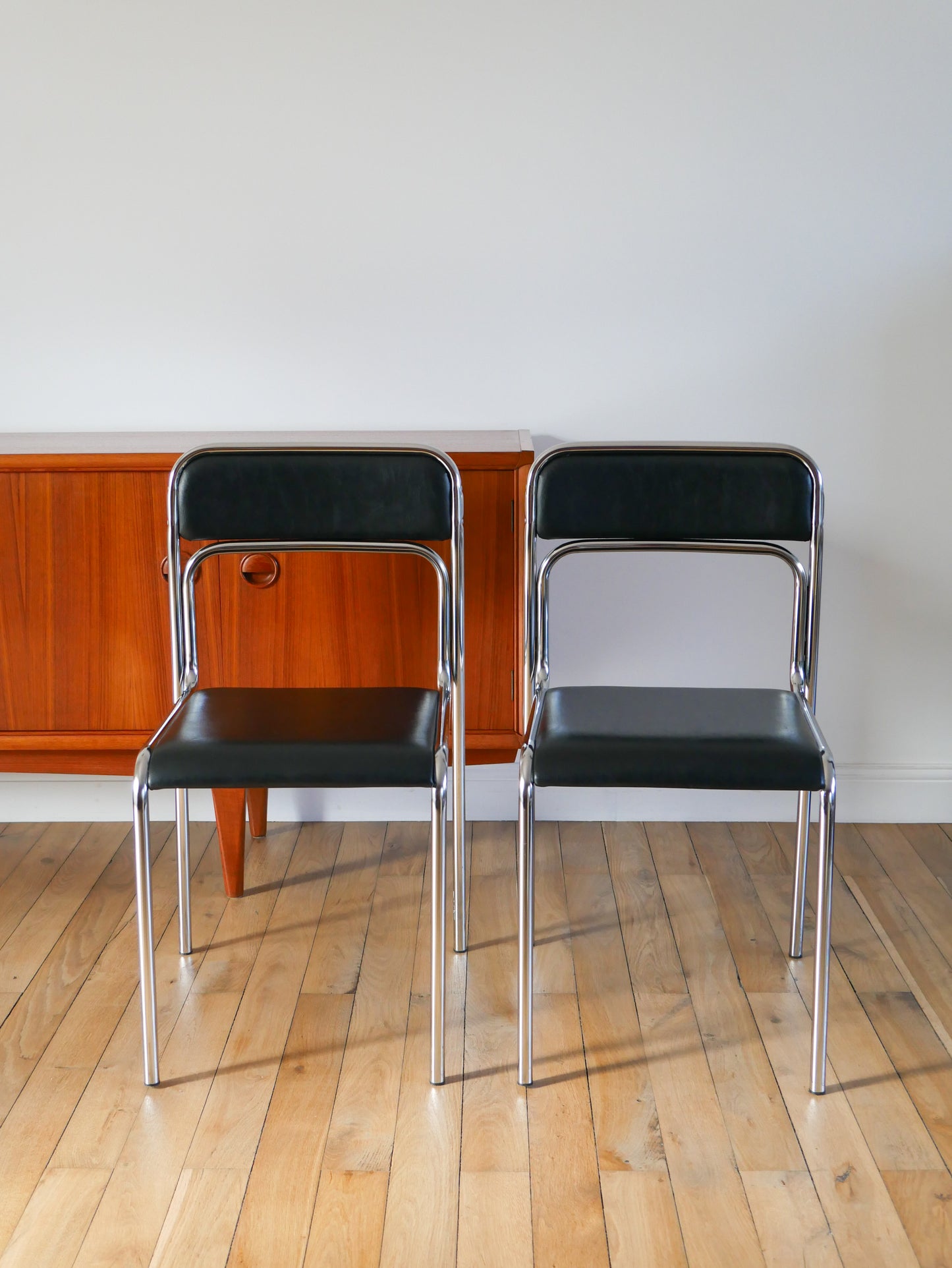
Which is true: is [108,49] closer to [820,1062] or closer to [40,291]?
[40,291]

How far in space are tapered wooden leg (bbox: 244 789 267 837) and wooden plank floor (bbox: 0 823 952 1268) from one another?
0.24 ft

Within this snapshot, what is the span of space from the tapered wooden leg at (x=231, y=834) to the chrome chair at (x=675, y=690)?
667 mm

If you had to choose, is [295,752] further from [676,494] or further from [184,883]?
[676,494]

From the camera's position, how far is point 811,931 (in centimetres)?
221

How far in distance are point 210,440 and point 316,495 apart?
2.06 ft

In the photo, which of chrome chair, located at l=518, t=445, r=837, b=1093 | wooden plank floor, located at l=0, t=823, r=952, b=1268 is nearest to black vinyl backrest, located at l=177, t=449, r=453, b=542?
chrome chair, located at l=518, t=445, r=837, b=1093

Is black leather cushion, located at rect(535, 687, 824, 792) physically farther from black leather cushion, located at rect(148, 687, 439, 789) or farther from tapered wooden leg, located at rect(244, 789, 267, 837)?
tapered wooden leg, located at rect(244, 789, 267, 837)

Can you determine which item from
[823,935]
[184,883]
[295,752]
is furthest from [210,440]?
[823,935]

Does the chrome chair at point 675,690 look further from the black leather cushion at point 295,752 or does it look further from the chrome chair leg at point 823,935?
the black leather cushion at point 295,752

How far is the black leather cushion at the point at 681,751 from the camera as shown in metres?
1.66

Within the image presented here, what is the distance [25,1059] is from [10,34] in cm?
206

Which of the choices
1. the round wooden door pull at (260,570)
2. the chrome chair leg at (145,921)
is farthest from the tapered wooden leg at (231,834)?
the chrome chair leg at (145,921)

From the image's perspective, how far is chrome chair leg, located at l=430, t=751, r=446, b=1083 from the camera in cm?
167

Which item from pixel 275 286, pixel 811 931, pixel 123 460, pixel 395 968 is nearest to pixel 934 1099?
pixel 811 931
